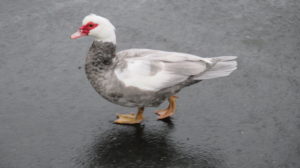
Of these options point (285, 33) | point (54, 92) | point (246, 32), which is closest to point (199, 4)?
point (246, 32)

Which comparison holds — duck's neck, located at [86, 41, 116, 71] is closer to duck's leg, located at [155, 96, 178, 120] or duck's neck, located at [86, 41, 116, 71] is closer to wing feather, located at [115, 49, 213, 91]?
wing feather, located at [115, 49, 213, 91]

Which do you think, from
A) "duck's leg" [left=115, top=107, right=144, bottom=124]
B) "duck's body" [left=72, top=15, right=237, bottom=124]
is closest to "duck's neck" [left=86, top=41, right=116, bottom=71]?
"duck's body" [left=72, top=15, right=237, bottom=124]

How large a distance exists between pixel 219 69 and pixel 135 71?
0.82 m

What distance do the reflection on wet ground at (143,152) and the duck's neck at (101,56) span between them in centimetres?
63

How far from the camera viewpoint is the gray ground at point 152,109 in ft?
12.1

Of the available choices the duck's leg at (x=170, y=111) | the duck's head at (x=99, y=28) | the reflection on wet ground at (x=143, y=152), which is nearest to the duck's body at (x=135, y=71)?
the duck's head at (x=99, y=28)

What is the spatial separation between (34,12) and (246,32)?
9.29ft

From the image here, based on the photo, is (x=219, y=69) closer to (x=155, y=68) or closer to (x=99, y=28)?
(x=155, y=68)

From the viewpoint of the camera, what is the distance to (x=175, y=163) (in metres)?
3.60

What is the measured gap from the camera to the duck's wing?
379 cm

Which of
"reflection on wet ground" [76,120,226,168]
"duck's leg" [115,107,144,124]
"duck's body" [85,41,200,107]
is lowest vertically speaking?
"reflection on wet ground" [76,120,226,168]

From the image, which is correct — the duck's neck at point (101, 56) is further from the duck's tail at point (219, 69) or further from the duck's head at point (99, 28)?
the duck's tail at point (219, 69)

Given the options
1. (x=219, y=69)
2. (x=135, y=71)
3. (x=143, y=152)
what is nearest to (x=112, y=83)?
(x=135, y=71)

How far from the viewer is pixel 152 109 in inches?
170
